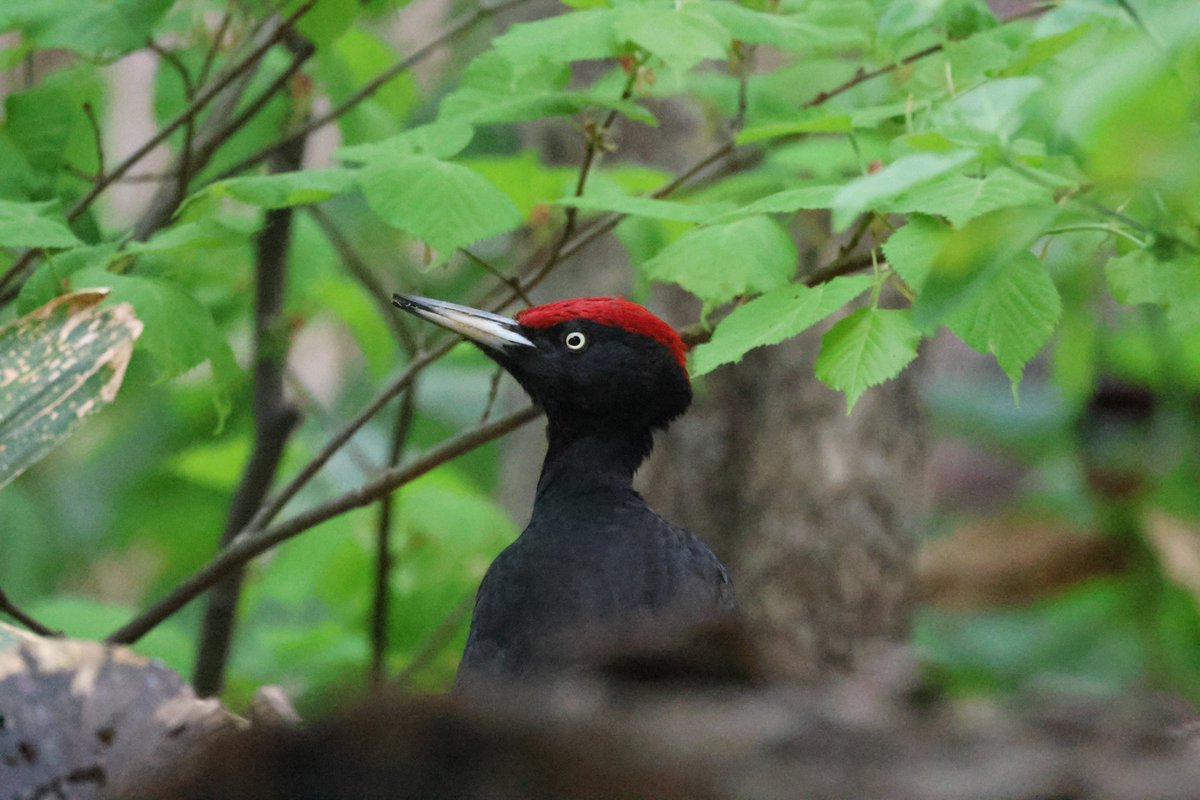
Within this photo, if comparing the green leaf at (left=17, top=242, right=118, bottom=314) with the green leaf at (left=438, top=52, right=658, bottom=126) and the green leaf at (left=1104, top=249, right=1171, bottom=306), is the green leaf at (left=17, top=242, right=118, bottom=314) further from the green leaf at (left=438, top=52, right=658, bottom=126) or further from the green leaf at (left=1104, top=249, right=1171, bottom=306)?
the green leaf at (left=1104, top=249, right=1171, bottom=306)

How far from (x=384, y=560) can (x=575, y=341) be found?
89 centimetres

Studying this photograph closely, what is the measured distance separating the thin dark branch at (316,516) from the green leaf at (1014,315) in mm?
1030

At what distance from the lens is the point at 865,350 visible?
183 cm

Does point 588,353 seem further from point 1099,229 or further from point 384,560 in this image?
point 1099,229

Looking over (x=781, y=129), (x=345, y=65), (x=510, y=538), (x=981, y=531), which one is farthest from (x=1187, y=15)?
(x=981, y=531)

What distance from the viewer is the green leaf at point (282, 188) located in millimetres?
2031

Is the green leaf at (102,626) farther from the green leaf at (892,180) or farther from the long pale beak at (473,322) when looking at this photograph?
the green leaf at (892,180)

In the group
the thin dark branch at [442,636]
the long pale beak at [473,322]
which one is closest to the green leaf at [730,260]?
the long pale beak at [473,322]

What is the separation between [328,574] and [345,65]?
1.44 metres

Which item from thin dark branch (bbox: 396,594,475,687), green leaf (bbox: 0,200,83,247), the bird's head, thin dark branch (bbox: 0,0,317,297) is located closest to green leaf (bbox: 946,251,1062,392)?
the bird's head

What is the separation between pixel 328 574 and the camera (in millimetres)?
3748

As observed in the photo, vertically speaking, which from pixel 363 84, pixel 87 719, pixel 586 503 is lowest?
pixel 87 719

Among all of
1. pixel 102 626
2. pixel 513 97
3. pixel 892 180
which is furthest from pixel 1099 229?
pixel 102 626

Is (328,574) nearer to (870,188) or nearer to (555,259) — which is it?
(555,259)
